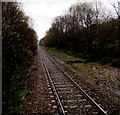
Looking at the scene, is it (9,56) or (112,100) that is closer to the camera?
(112,100)


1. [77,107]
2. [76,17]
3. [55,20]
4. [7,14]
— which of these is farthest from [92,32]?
[55,20]

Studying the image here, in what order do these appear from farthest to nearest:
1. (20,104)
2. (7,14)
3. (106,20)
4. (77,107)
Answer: (106,20) < (7,14) < (20,104) < (77,107)

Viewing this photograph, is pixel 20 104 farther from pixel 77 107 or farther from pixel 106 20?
pixel 106 20

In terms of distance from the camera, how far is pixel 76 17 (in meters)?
41.9

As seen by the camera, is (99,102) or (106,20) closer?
(99,102)

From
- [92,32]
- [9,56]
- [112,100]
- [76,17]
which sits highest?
[76,17]

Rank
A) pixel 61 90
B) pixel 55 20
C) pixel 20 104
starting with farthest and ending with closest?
pixel 55 20 < pixel 61 90 < pixel 20 104

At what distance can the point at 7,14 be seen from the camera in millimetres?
13281

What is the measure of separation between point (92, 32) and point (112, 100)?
86.1 feet

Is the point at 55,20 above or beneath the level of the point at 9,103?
above

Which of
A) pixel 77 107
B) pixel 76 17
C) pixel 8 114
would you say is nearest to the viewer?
pixel 8 114

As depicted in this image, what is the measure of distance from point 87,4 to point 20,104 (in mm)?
29909

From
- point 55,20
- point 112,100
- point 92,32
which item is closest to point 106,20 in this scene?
point 92,32

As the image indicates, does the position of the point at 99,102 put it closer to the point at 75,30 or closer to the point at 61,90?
the point at 61,90
